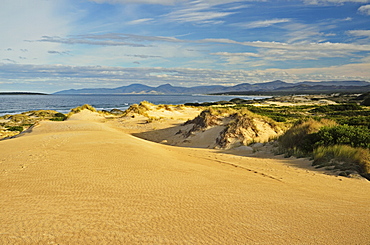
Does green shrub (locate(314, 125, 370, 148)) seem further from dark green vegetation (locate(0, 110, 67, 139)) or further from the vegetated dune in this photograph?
dark green vegetation (locate(0, 110, 67, 139))

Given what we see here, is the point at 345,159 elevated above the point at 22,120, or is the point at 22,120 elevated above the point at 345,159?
the point at 345,159

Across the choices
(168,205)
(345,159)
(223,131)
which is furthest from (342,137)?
(168,205)

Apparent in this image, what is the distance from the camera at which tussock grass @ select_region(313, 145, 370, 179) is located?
28.8ft

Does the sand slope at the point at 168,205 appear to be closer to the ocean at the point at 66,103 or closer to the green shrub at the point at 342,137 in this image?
the green shrub at the point at 342,137

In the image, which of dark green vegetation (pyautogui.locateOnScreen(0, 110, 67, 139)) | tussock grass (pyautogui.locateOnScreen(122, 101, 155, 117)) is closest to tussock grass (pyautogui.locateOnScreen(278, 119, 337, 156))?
tussock grass (pyautogui.locateOnScreen(122, 101, 155, 117))

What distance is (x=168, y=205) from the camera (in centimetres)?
479

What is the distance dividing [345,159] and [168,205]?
23.1 ft

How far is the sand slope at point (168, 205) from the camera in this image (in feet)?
11.9

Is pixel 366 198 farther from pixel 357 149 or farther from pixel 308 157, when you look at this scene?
pixel 308 157

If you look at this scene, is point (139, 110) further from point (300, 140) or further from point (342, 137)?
point (342, 137)

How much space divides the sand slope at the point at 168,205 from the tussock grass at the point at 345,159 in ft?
3.13

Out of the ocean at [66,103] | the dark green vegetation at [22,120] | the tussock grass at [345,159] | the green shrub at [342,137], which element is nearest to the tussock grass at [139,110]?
the dark green vegetation at [22,120]

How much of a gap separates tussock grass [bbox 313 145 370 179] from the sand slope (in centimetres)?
95

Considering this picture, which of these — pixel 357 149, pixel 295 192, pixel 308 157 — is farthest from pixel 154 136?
pixel 295 192
